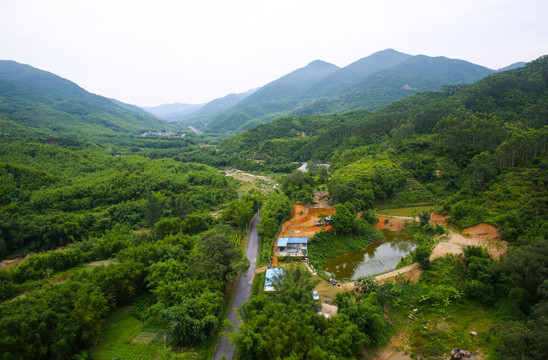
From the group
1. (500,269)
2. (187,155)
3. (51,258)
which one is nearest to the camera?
(500,269)

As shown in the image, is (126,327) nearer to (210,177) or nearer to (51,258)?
(51,258)

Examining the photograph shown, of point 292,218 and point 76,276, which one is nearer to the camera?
point 76,276

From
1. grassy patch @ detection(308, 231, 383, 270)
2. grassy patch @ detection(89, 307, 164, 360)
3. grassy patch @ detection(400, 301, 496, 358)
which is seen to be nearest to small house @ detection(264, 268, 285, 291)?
grassy patch @ detection(308, 231, 383, 270)

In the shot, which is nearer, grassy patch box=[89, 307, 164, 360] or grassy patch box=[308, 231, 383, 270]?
grassy patch box=[89, 307, 164, 360]

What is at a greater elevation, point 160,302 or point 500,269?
point 500,269

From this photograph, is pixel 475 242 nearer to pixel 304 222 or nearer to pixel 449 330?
pixel 449 330

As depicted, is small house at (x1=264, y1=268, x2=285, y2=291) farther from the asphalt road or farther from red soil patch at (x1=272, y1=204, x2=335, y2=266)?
red soil patch at (x1=272, y1=204, x2=335, y2=266)

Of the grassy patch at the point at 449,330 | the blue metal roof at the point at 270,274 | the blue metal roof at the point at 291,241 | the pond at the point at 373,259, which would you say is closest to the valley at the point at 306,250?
the grassy patch at the point at 449,330

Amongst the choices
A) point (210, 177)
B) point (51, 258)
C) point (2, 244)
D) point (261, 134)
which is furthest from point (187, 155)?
point (51, 258)
